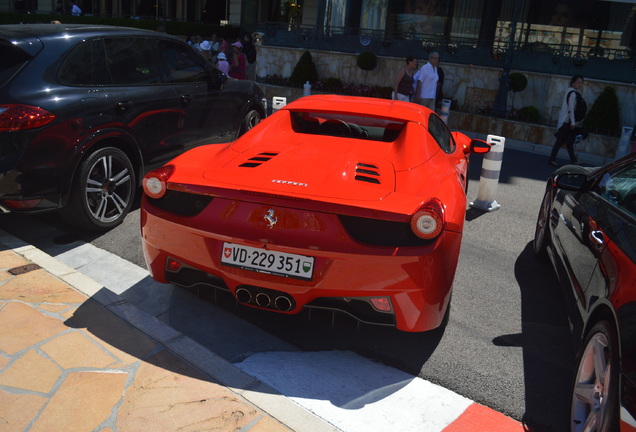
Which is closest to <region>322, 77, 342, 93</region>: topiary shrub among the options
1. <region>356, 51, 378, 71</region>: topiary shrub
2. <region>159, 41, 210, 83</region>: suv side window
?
<region>356, 51, 378, 71</region>: topiary shrub

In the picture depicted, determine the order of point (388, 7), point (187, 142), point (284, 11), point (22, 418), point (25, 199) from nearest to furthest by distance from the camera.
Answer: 1. point (22, 418)
2. point (25, 199)
3. point (187, 142)
4. point (388, 7)
5. point (284, 11)

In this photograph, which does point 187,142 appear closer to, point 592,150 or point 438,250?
point 438,250

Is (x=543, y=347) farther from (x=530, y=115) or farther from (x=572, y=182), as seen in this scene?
(x=530, y=115)

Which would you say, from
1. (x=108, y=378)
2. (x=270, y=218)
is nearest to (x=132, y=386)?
(x=108, y=378)

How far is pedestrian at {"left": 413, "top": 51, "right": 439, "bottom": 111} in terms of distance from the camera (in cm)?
1193

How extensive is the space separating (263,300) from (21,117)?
2678mm

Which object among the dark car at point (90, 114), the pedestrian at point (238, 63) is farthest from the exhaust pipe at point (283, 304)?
the pedestrian at point (238, 63)

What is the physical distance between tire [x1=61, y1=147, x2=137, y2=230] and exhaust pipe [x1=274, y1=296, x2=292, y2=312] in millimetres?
2634

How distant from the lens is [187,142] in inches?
256

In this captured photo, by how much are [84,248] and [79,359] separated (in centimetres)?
210

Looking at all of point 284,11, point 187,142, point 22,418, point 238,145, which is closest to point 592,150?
point 187,142

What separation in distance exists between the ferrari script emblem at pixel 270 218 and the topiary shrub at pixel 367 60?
46.6 ft

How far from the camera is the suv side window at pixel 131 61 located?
5.65m

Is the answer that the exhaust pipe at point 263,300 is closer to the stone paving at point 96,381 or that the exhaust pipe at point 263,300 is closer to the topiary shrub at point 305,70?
the stone paving at point 96,381
